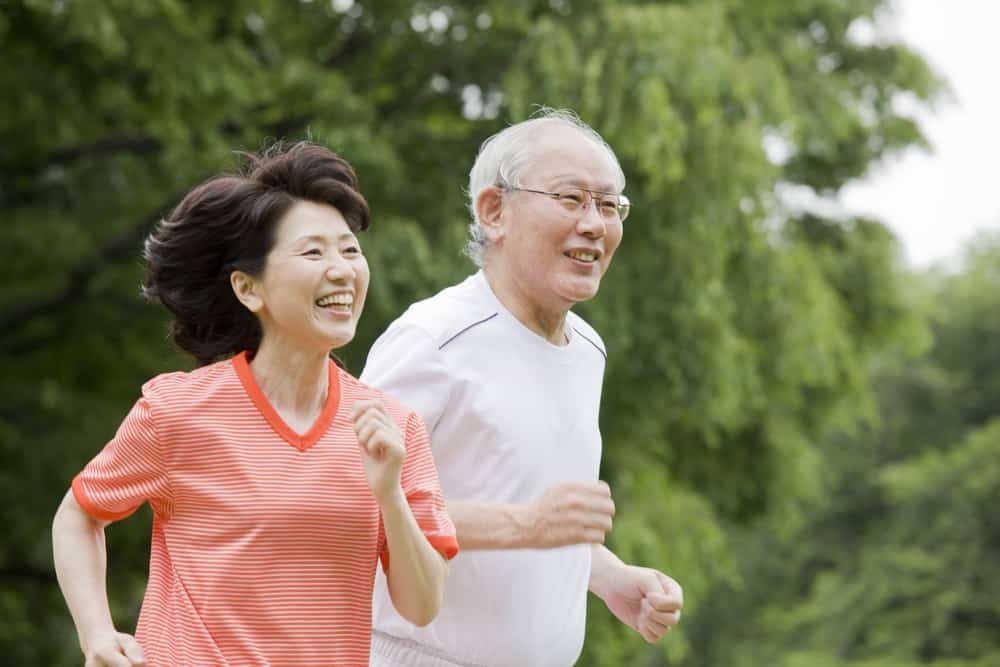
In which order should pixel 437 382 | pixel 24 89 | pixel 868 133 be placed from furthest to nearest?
pixel 868 133
pixel 24 89
pixel 437 382

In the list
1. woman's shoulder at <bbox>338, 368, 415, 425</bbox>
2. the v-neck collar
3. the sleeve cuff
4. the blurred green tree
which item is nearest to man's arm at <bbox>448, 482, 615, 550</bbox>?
woman's shoulder at <bbox>338, 368, 415, 425</bbox>

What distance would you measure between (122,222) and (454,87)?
2.51 meters

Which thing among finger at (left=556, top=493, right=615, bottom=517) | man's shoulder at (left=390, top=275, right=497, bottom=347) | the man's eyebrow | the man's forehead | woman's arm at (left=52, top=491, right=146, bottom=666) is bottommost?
woman's arm at (left=52, top=491, right=146, bottom=666)

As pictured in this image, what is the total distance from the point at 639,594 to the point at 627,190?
663 cm

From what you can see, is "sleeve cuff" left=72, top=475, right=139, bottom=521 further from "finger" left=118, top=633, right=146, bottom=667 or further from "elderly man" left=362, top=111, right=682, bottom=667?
"elderly man" left=362, top=111, right=682, bottom=667

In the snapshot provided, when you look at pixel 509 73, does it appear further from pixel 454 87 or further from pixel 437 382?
pixel 437 382

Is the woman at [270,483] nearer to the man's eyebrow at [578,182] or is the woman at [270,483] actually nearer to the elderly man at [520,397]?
→ the elderly man at [520,397]

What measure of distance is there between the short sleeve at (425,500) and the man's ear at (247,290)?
1.01ft

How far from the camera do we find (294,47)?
1095 centimetres

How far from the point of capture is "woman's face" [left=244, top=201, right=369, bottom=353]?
2.70 meters

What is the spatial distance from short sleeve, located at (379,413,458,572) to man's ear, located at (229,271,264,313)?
0.31 meters

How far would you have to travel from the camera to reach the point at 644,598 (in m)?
3.35

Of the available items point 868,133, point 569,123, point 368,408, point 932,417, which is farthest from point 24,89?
point 932,417

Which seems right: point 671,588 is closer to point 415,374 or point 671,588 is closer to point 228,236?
point 415,374
